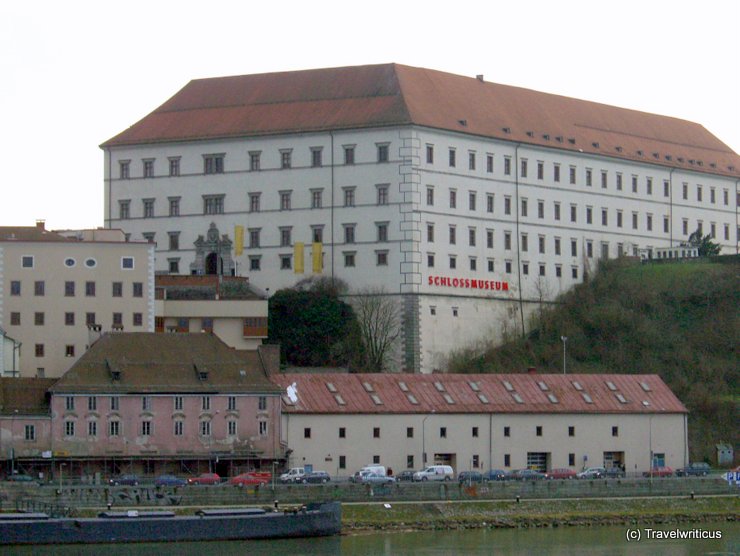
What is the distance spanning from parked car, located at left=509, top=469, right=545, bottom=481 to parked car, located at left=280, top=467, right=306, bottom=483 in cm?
924

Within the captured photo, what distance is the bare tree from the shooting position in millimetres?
131625

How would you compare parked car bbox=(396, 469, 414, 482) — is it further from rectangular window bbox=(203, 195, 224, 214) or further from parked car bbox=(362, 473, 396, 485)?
rectangular window bbox=(203, 195, 224, 214)

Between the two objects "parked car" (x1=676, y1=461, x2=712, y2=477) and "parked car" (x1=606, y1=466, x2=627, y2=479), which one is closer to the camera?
"parked car" (x1=606, y1=466, x2=627, y2=479)

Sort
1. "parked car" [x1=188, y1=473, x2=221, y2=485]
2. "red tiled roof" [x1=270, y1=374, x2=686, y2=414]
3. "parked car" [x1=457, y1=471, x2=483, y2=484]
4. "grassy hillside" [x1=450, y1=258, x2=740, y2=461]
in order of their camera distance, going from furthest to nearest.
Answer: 1. "grassy hillside" [x1=450, y1=258, x2=740, y2=461]
2. "red tiled roof" [x1=270, y1=374, x2=686, y2=414]
3. "parked car" [x1=457, y1=471, x2=483, y2=484]
4. "parked car" [x1=188, y1=473, x2=221, y2=485]

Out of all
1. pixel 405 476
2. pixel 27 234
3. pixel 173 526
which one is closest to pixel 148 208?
pixel 27 234

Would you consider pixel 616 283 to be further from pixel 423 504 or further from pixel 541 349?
pixel 423 504

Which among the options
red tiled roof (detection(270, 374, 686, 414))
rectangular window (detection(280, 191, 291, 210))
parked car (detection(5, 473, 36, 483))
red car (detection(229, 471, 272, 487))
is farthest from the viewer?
rectangular window (detection(280, 191, 291, 210))

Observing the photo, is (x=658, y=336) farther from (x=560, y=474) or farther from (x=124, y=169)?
(x=124, y=169)

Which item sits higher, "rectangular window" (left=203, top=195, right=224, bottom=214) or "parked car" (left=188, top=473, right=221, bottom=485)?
"rectangular window" (left=203, top=195, right=224, bottom=214)

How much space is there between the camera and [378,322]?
133 meters

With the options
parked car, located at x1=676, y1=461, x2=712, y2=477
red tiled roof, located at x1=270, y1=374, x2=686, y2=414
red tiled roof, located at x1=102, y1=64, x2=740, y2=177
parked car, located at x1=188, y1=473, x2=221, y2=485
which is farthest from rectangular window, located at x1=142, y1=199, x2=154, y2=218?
parked car, located at x1=188, y1=473, x2=221, y2=485

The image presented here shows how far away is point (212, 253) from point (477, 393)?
27.4 m

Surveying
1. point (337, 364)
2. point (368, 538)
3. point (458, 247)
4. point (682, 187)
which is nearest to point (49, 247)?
point (337, 364)

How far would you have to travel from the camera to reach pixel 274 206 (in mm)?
138750
